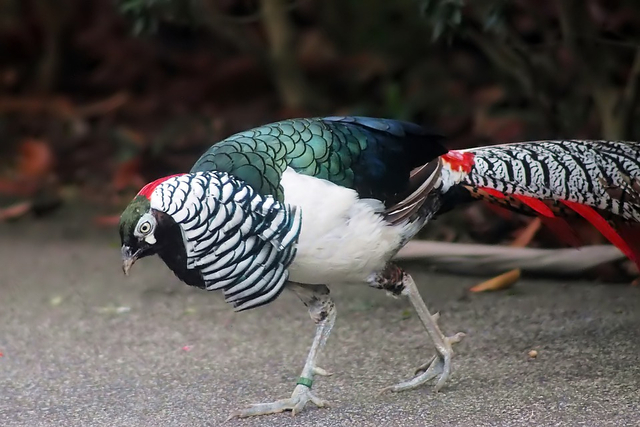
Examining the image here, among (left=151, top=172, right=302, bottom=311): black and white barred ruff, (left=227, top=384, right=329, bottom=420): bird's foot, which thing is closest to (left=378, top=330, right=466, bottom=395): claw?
(left=227, top=384, right=329, bottom=420): bird's foot

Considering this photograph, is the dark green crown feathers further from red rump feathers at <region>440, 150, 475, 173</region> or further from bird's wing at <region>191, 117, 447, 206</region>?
red rump feathers at <region>440, 150, 475, 173</region>

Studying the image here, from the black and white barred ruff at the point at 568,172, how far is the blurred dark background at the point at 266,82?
1544 mm

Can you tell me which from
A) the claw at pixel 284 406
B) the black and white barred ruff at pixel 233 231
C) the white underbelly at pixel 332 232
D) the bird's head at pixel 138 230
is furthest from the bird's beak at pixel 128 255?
the claw at pixel 284 406

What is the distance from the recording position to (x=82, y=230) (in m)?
6.38

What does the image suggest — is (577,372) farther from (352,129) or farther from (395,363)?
(352,129)

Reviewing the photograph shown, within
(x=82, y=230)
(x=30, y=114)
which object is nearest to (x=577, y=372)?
(x=82, y=230)

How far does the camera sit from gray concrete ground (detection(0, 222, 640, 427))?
3297 millimetres

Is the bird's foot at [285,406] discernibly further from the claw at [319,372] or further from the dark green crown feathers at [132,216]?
the dark green crown feathers at [132,216]

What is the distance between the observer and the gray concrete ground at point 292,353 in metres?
3.30

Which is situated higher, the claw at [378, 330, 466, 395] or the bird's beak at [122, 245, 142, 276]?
the bird's beak at [122, 245, 142, 276]

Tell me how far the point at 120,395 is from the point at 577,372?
5.45ft

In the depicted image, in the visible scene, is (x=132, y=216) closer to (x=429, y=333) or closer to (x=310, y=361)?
(x=310, y=361)

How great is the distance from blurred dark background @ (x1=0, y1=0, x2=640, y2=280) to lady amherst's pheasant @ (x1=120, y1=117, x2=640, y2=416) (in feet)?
5.33

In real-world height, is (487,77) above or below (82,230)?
above
